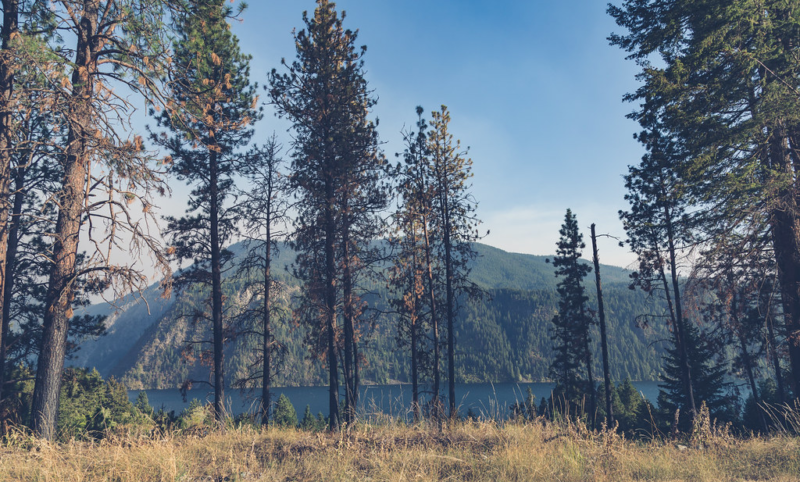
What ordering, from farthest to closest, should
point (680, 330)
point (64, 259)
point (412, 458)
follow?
point (680, 330) < point (64, 259) < point (412, 458)

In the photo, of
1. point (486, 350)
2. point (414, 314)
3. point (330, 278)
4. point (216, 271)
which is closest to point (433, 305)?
point (414, 314)

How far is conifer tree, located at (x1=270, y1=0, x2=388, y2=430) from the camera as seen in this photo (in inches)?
504

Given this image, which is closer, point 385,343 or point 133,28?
point 133,28

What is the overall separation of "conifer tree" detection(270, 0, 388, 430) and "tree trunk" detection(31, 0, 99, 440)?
6776 mm

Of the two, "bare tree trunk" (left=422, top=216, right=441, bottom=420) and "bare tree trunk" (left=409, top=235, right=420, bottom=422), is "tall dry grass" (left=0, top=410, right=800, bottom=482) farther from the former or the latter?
"bare tree trunk" (left=422, top=216, right=441, bottom=420)

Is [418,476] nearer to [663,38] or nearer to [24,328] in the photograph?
[663,38]

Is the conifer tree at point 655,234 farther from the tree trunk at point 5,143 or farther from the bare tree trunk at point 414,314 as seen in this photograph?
the tree trunk at point 5,143

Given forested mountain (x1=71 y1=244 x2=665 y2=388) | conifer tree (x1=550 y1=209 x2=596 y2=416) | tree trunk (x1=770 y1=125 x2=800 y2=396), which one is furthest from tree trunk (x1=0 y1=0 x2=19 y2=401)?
forested mountain (x1=71 y1=244 x2=665 y2=388)

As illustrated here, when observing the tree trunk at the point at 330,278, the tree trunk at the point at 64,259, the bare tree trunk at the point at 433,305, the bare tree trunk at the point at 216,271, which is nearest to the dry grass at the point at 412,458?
the tree trunk at the point at 64,259

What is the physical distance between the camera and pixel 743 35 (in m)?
8.78

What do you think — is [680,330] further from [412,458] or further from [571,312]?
[412,458]

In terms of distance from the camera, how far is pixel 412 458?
15.0 feet

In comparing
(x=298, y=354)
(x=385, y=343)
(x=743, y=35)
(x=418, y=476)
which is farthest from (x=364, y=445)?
(x=385, y=343)

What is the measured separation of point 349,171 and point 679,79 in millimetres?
9822
